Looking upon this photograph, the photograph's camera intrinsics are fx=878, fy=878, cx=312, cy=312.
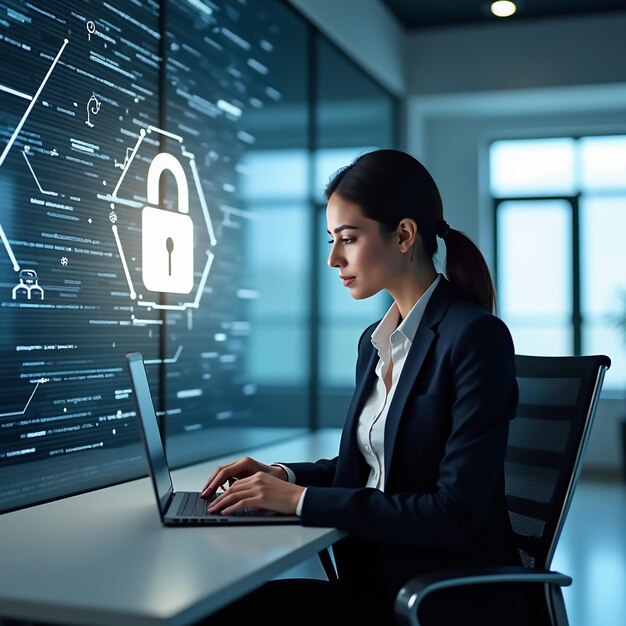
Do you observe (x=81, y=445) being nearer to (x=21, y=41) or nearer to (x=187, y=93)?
(x=21, y=41)

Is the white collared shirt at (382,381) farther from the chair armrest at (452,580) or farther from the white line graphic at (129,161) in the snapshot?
the white line graphic at (129,161)

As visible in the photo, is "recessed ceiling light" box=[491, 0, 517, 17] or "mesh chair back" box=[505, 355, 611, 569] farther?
"recessed ceiling light" box=[491, 0, 517, 17]

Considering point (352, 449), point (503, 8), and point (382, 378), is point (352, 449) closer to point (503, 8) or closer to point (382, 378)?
point (382, 378)

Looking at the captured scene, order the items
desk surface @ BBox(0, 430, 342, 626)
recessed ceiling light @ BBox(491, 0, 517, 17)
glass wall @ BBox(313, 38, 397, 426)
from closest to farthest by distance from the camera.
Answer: desk surface @ BBox(0, 430, 342, 626), glass wall @ BBox(313, 38, 397, 426), recessed ceiling light @ BBox(491, 0, 517, 17)

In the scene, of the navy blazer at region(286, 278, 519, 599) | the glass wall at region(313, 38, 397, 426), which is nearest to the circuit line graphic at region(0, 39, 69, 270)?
the navy blazer at region(286, 278, 519, 599)

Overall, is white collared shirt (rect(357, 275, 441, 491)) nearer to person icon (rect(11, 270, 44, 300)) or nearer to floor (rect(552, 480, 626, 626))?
person icon (rect(11, 270, 44, 300))

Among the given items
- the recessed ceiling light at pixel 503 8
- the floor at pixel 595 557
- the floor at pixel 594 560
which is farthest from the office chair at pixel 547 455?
the recessed ceiling light at pixel 503 8

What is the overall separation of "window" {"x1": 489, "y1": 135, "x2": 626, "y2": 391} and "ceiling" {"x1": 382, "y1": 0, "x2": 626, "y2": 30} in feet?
5.22

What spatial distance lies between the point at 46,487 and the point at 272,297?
69.5 inches

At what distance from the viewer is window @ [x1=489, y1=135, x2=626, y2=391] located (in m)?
7.07

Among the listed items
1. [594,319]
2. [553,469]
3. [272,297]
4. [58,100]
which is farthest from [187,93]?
[594,319]

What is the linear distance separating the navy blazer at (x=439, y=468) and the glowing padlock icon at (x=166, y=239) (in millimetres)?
1098

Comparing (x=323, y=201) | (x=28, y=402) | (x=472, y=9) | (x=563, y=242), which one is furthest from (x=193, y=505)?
(x=563, y=242)

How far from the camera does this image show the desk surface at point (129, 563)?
45.2 inches
